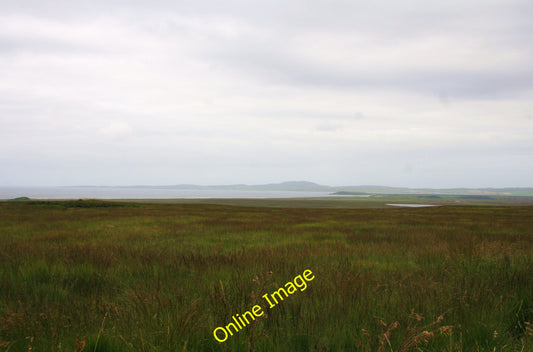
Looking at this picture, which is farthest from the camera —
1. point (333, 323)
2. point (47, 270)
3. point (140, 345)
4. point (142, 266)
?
point (142, 266)

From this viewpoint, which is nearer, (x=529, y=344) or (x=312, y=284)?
(x=529, y=344)

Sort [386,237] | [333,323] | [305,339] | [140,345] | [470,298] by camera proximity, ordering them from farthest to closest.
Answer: [386,237] → [470,298] → [333,323] → [305,339] → [140,345]

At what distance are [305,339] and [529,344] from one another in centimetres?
207

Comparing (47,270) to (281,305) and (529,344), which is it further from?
(529,344)

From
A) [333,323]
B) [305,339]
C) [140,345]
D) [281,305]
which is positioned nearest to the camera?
[140,345]

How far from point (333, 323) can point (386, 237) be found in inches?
409

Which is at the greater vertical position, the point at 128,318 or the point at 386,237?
the point at 128,318

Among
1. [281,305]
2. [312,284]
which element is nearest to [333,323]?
[281,305]

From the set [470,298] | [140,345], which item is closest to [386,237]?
[470,298]

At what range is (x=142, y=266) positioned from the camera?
20.7 ft

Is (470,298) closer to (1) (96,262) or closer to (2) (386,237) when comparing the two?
(1) (96,262)

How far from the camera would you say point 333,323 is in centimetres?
316

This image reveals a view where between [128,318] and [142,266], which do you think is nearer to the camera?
[128,318]

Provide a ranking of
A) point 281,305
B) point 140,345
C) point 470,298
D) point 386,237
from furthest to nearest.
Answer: point 386,237, point 470,298, point 281,305, point 140,345
